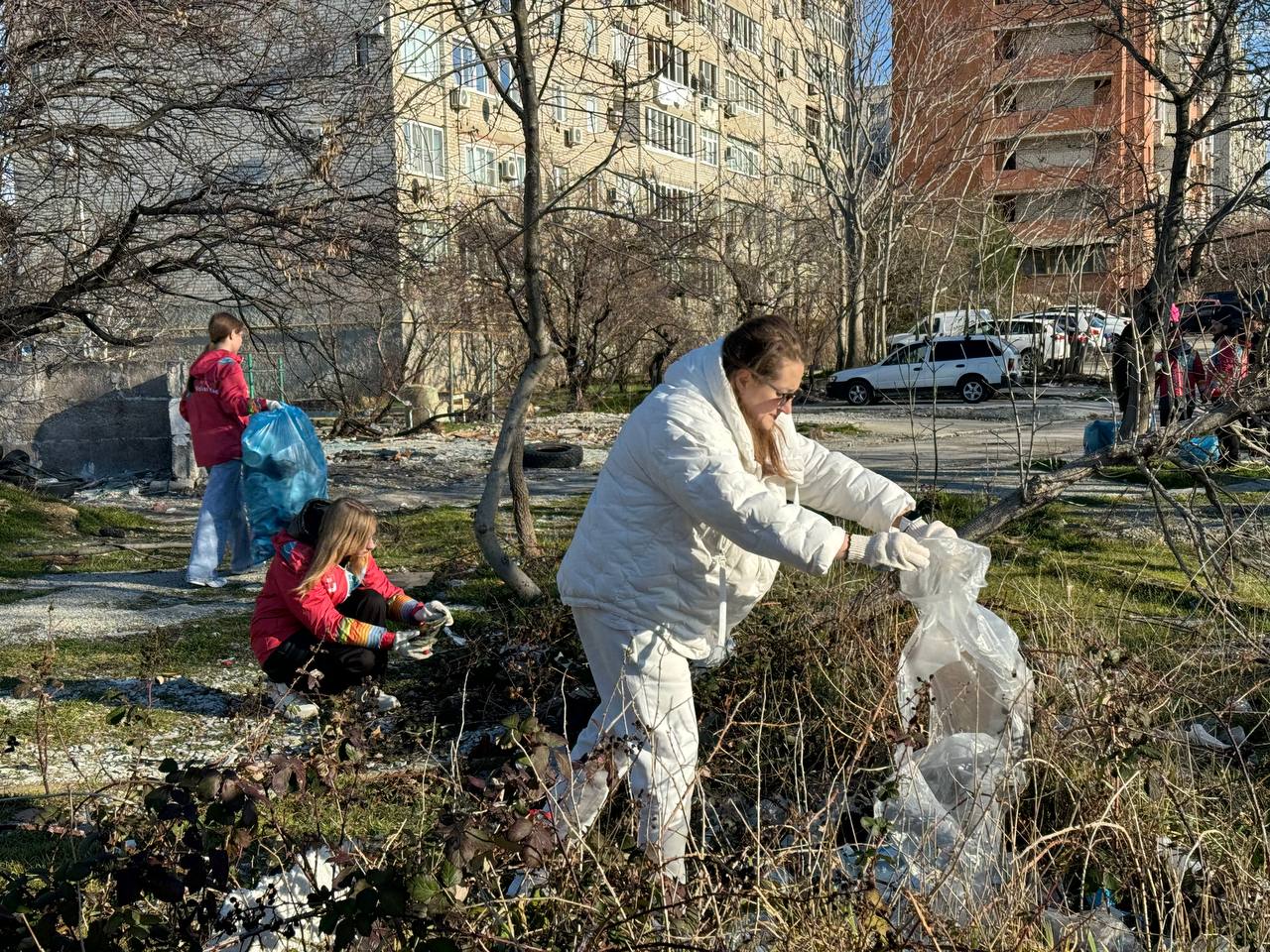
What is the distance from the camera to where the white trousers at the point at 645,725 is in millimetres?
3117

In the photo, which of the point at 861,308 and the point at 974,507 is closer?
the point at 974,507

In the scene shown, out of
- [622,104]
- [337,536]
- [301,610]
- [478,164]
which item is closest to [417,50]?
[622,104]

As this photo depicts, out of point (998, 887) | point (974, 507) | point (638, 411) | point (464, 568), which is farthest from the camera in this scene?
point (974, 507)

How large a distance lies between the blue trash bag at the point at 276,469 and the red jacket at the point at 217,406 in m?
0.16

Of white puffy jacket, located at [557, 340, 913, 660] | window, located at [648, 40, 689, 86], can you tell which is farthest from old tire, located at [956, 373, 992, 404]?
white puffy jacket, located at [557, 340, 913, 660]

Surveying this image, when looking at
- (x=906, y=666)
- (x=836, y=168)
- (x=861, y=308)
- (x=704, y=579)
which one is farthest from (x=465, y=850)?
(x=836, y=168)

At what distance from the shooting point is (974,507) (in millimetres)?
8117

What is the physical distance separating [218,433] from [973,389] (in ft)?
64.9

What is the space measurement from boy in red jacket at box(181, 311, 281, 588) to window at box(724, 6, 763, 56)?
2027cm

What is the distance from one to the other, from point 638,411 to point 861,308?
25414 mm

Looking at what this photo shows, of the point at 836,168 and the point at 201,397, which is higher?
the point at 836,168

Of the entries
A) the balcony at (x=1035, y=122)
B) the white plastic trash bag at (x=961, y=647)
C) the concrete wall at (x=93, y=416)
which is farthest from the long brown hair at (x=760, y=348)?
the balcony at (x=1035, y=122)

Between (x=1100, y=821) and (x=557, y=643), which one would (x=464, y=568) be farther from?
(x=1100, y=821)

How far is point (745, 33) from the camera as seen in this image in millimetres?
27047
